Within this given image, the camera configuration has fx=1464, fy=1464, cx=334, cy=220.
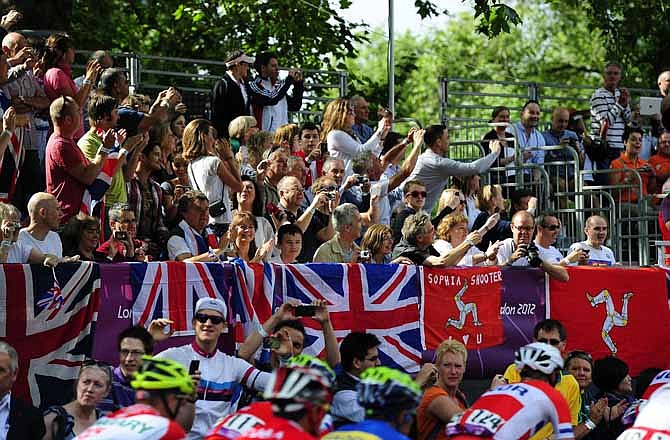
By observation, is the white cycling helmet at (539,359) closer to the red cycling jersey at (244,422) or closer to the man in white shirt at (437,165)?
the red cycling jersey at (244,422)

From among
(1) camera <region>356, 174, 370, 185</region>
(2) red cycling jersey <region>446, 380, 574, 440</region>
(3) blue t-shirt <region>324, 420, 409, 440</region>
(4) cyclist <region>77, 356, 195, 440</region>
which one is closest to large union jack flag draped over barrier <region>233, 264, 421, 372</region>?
(1) camera <region>356, 174, 370, 185</region>

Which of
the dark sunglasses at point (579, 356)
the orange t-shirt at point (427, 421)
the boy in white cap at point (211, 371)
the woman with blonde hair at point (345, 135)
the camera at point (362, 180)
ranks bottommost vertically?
the orange t-shirt at point (427, 421)

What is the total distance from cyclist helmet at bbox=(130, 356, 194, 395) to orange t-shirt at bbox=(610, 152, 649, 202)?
1198 cm

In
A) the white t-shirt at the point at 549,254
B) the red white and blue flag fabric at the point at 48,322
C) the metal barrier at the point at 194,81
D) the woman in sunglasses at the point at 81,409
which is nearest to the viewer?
the woman in sunglasses at the point at 81,409

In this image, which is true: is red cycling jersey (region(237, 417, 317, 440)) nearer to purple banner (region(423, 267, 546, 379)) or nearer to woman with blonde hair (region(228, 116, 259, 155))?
purple banner (region(423, 267, 546, 379))

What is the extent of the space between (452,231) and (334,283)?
2.16 metres

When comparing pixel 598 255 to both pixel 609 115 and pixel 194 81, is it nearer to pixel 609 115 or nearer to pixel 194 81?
pixel 609 115

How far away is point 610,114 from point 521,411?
38.8ft

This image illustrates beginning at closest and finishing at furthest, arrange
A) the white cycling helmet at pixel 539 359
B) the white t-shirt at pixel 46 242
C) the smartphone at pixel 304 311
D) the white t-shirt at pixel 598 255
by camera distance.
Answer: the white cycling helmet at pixel 539 359 < the white t-shirt at pixel 46 242 < the smartphone at pixel 304 311 < the white t-shirt at pixel 598 255

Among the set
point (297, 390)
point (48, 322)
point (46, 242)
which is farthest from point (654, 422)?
point (46, 242)

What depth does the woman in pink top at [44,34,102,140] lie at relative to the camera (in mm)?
15109

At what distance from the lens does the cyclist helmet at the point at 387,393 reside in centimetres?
900

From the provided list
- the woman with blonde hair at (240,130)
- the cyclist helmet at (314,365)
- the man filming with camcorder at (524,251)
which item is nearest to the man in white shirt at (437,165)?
→ the man filming with camcorder at (524,251)

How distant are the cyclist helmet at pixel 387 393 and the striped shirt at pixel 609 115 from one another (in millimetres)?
13206
